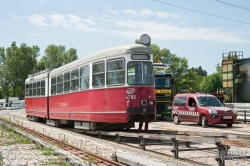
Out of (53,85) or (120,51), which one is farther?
(53,85)

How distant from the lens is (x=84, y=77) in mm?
14812

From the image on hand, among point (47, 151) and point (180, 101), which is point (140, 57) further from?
point (180, 101)

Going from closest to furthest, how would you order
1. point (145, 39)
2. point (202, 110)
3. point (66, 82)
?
1. point (145, 39)
2. point (66, 82)
3. point (202, 110)

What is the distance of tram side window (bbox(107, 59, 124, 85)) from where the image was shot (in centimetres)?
1275

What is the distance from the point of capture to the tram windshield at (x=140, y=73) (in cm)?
1261

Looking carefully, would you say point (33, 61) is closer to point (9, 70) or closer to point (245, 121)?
point (9, 70)

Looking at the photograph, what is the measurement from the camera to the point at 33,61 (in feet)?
304

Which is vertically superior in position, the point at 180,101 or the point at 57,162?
the point at 180,101

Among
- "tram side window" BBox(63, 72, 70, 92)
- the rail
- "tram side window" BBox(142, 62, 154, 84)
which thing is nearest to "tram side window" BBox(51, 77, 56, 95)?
"tram side window" BBox(63, 72, 70, 92)

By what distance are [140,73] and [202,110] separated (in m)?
7.44

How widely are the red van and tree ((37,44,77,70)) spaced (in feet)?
270

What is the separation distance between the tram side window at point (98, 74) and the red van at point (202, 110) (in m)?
7.35

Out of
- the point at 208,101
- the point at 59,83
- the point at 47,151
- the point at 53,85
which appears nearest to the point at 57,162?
the point at 47,151

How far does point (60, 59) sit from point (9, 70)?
16.0 metres
